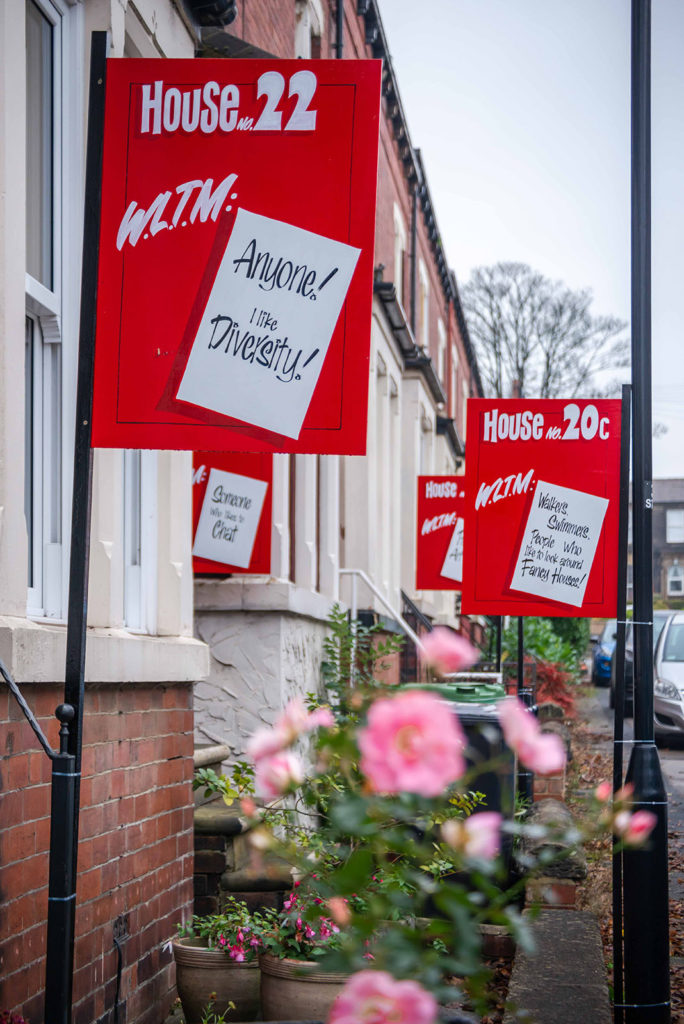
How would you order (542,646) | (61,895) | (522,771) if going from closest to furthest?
(61,895) → (522,771) → (542,646)

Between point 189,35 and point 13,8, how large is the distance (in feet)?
7.85

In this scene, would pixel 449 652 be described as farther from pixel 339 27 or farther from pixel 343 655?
pixel 339 27

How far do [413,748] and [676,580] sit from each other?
528 centimetres

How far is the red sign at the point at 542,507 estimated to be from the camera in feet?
26.1

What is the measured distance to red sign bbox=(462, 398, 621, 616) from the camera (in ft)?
26.1

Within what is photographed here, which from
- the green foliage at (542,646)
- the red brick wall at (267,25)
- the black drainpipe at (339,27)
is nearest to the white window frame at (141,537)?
the red brick wall at (267,25)

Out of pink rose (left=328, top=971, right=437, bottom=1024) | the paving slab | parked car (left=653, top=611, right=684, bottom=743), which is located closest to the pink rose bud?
pink rose (left=328, top=971, right=437, bottom=1024)

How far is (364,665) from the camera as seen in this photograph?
10719mm

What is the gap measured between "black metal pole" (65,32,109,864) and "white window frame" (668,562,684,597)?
12.2ft

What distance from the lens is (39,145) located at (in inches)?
187

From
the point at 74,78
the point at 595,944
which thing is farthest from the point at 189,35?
the point at 595,944

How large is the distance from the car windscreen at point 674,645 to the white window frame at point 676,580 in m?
10.5

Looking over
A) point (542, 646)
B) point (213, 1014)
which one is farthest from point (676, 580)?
point (542, 646)

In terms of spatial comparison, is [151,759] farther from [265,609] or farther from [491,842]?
[491,842]
